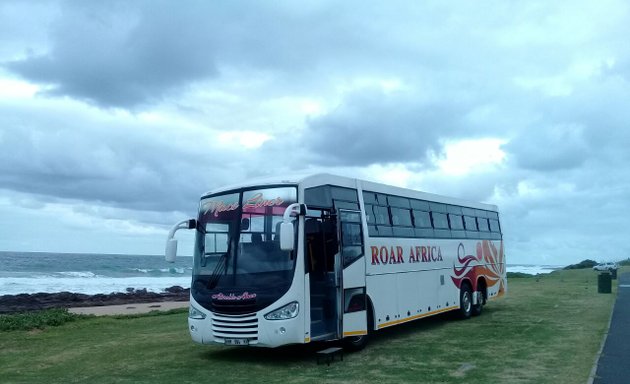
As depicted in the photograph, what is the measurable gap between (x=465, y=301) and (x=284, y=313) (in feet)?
28.1

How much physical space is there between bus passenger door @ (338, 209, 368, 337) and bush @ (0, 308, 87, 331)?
9.73 metres

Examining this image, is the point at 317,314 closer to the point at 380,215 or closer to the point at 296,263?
the point at 296,263

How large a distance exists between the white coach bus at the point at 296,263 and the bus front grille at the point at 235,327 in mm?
17

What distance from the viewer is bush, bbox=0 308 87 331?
16.5 meters

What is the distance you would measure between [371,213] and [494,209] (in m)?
9.21

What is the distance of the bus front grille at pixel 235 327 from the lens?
410 inches

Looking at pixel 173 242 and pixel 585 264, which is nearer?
pixel 173 242

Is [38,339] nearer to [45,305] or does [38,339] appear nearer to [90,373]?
[90,373]

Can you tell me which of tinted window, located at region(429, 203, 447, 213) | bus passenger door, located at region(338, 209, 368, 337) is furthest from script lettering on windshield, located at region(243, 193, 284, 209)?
tinted window, located at region(429, 203, 447, 213)

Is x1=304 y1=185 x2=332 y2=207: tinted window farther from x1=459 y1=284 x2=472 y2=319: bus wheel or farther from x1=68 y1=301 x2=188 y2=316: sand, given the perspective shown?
x1=68 y1=301 x2=188 y2=316: sand

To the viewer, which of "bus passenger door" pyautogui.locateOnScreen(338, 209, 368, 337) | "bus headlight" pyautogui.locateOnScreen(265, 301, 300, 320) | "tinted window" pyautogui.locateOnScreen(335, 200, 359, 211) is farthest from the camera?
"tinted window" pyautogui.locateOnScreen(335, 200, 359, 211)

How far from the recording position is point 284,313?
407 inches

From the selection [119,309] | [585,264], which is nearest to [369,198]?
[119,309]

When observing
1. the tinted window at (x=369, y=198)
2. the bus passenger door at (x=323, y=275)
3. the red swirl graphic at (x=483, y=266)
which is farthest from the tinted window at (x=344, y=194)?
the red swirl graphic at (x=483, y=266)
